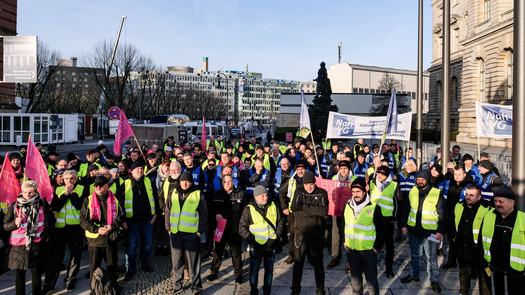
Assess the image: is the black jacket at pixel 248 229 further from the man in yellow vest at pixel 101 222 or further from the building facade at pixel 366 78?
the building facade at pixel 366 78

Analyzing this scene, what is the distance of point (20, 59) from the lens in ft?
39.5

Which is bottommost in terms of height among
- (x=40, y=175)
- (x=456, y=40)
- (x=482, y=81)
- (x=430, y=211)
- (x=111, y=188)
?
(x=430, y=211)

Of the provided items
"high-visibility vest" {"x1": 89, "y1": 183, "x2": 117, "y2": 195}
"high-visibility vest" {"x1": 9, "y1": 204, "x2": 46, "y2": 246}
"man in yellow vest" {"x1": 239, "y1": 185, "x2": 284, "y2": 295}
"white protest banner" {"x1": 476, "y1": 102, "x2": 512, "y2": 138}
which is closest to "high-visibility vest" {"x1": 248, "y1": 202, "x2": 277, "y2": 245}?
"man in yellow vest" {"x1": 239, "y1": 185, "x2": 284, "y2": 295}

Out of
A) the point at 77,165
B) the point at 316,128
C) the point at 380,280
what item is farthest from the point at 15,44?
the point at 316,128

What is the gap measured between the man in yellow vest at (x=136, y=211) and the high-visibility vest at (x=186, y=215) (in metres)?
0.88

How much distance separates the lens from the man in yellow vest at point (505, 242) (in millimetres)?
4102

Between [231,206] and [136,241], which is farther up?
[231,206]

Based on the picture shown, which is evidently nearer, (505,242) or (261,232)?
(505,242)

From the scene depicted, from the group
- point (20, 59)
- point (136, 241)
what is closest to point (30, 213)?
point (136, 241)

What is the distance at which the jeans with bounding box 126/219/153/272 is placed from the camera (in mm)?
6289

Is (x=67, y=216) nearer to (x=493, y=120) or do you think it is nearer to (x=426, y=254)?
(x=426, y=254)

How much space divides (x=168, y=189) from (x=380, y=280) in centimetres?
363

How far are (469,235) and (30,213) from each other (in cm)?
559

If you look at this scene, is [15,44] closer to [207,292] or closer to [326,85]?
[207,292]
